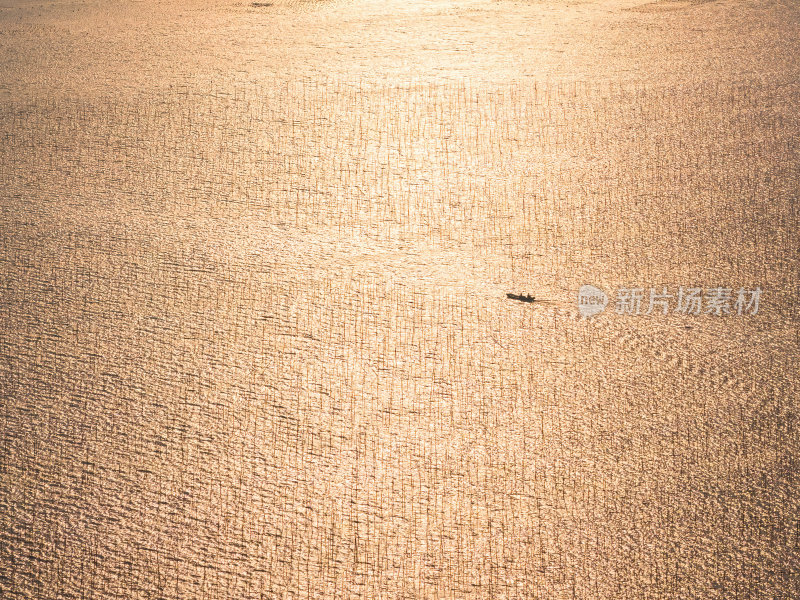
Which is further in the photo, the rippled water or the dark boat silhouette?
the dark boat silhouette

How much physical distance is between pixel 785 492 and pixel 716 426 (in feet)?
0.28

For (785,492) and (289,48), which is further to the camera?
(289,48)

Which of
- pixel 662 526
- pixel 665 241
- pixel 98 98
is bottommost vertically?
pixel 662 526

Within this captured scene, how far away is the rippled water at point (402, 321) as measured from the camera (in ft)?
2.33

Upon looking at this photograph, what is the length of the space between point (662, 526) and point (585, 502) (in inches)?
2.9

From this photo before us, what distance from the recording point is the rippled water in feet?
2.33

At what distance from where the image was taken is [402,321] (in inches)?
33.9

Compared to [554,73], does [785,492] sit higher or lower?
lower

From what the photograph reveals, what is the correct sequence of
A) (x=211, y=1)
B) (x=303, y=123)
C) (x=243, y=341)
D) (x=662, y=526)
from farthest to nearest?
(x=211, y=1), (x=303, y=123), (x=243, y=341), (x=662, y=526)

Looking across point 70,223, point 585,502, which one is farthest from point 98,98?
point 585,502

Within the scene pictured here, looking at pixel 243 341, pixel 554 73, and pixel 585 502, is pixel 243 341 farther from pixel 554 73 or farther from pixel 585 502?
pixel 554 73

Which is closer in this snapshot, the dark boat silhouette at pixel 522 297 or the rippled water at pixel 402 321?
the rippled water at pixel 402 321

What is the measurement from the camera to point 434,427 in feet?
2.56

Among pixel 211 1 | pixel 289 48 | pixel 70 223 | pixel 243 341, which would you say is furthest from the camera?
pixel 211 1
